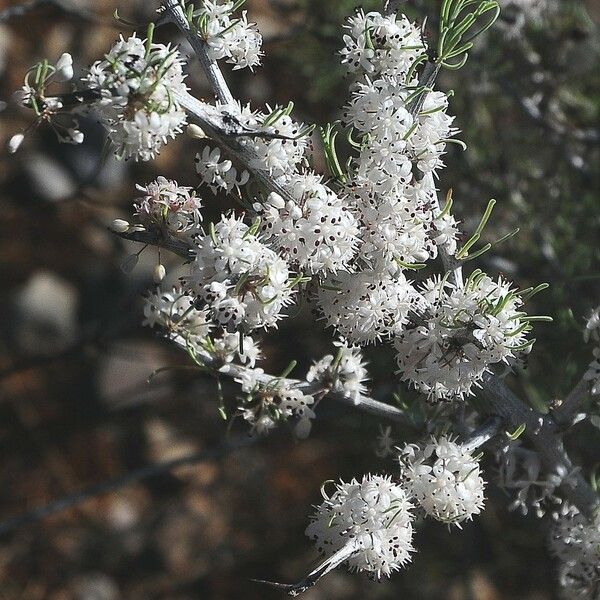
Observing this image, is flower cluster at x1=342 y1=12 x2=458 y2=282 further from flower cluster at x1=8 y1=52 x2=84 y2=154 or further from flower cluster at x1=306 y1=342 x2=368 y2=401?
flower cluster at x1=8 y1=52 x2=84 y2=154

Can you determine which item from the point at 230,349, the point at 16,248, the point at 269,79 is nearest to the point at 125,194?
the point at 16,248

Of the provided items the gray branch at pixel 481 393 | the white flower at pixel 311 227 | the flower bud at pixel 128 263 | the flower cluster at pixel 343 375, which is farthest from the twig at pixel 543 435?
the flower bud at pixel 128 263

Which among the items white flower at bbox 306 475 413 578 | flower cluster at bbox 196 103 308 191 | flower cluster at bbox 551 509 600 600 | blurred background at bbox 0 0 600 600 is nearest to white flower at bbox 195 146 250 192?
flower cluster at bbox 196 103 308 191

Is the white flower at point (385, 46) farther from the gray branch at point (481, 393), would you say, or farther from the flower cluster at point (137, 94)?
the flower cluster at point (137, 94)

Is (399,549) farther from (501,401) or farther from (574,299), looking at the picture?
(574,299)

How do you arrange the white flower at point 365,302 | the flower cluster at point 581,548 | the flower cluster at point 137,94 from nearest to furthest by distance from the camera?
the flower cluster at point 137,94, the white flower at point 365,302, the flower cluster at point 581,548

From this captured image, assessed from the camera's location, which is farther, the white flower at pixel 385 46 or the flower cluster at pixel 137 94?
the white flower at pixel 385 46
